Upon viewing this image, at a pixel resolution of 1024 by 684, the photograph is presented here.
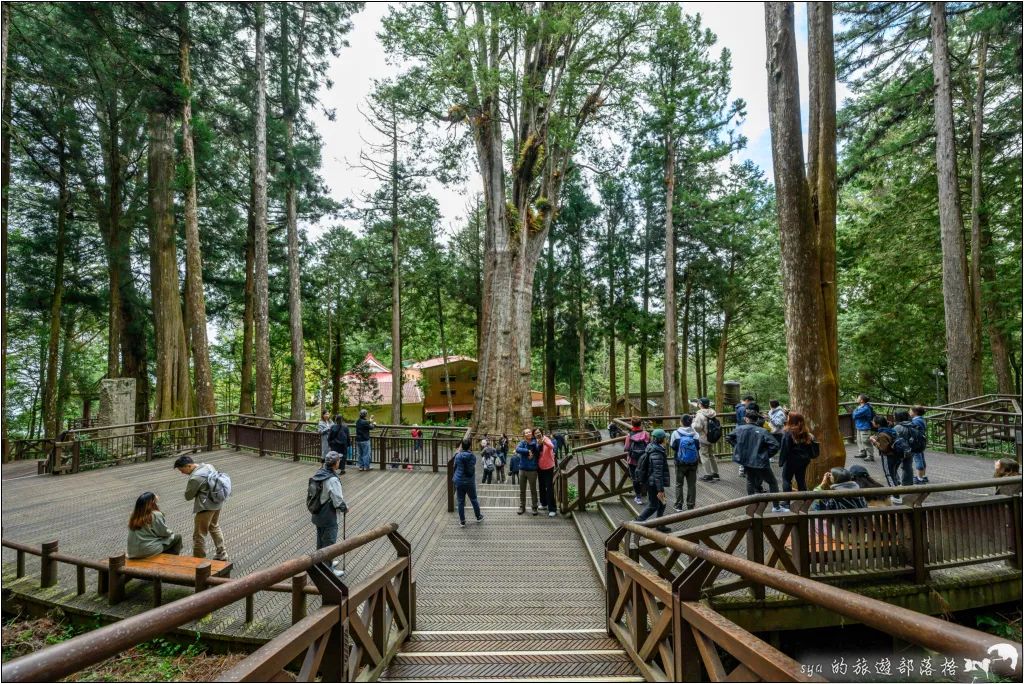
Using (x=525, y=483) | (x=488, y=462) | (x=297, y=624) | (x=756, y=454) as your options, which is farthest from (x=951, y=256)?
(x=297, y=624)

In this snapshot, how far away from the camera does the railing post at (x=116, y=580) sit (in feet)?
16.3

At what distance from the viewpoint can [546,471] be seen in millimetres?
8594

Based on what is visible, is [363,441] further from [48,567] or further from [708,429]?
[708,429]

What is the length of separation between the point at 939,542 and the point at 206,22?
77.9 ft

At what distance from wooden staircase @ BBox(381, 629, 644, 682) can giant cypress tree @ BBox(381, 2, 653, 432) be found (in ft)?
35.4

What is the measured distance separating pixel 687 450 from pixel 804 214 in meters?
4.09

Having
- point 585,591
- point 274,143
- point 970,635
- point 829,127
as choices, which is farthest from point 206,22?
point 970,635

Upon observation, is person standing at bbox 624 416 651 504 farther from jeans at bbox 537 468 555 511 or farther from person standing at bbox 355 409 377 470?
person standing at bbox 355 409 377 470

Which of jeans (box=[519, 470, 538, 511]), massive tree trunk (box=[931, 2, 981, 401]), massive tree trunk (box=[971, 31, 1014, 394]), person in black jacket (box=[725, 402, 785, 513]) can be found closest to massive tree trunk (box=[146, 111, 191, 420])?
jeans (box=[519, 470, 538, 511])

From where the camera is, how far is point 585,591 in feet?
17.9

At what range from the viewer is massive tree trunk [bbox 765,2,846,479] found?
22.3ft

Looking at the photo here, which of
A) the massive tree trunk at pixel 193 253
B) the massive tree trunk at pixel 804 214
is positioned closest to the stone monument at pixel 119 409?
the massive tree trunk at pixel 193 253

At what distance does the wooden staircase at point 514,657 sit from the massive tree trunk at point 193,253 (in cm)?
1472

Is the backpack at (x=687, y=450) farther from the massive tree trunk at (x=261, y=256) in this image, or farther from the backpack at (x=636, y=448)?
the massive tree trunk at (x=261, y=256)
